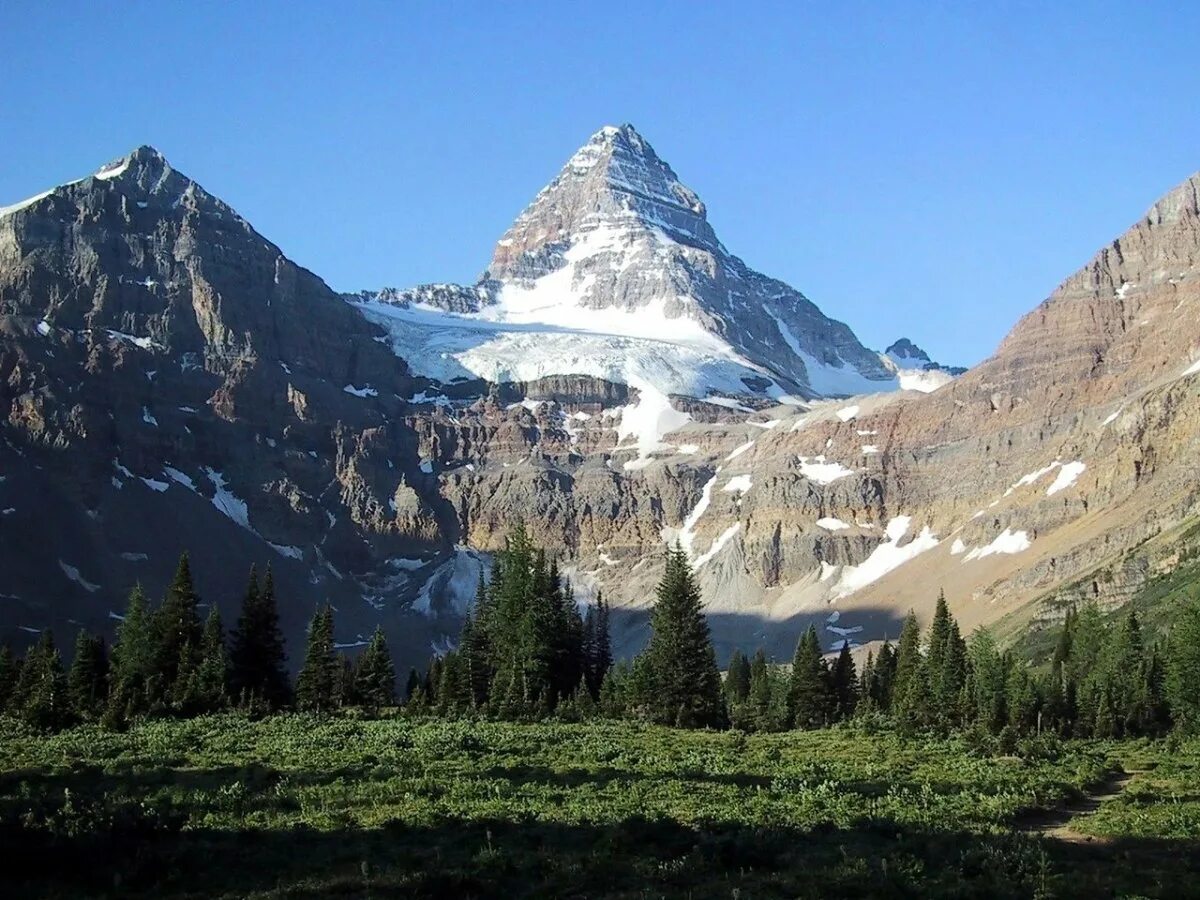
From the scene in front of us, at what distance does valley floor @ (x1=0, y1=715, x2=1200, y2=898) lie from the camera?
20.3 m

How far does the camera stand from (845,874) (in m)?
20.3

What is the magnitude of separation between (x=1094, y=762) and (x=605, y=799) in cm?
1855

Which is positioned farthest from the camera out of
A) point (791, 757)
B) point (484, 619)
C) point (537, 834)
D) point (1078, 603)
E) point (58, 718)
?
point (1078, 603)

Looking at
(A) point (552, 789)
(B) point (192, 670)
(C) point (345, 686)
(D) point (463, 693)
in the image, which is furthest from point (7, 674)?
(A) point (552, 789)

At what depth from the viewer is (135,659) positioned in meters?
68.6

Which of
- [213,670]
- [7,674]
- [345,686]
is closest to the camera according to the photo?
[213,670]

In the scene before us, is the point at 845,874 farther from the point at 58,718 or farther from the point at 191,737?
the point at 58,718

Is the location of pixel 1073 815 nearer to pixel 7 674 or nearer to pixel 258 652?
pixel 258 652

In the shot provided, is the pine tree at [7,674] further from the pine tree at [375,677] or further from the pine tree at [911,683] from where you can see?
the pine tree at [911,683]

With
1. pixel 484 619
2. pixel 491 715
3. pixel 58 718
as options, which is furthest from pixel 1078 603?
pixel 58 718

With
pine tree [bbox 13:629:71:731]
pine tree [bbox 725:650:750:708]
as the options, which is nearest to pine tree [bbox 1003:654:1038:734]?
pine tree [bbox 725:650:750:708]

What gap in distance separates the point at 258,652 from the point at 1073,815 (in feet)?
158

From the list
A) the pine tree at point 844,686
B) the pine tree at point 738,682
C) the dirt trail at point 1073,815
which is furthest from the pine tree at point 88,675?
the pine tree at point 738,682

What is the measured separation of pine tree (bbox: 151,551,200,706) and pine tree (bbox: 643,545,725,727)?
22.3 m
